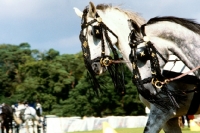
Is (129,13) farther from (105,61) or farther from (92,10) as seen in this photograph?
(105,61)

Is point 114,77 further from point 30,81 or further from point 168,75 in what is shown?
point 30,81

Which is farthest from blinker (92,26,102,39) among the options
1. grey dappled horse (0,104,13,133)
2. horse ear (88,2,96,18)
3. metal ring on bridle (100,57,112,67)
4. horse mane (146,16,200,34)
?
grey dappled horse (0,104,13,133)

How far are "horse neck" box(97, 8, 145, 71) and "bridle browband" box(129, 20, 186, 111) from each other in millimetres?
1725

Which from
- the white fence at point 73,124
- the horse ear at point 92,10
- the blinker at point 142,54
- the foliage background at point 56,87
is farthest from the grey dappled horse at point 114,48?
the foliage background at point 56,87

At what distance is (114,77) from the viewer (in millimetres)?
11305

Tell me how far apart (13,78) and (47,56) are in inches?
322

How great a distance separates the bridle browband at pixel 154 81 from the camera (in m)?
8.75

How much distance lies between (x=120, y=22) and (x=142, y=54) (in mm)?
2440

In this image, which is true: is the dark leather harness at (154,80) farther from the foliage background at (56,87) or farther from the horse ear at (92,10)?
the foliage background at (56,87)

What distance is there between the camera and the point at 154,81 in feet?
28.8

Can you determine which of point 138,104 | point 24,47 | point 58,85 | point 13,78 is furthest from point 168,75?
point 24,47

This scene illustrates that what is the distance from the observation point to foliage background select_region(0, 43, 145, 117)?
249ft

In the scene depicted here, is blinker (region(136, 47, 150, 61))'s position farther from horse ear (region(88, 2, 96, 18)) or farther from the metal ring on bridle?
horse ear (region(88, 2, 96, 18))

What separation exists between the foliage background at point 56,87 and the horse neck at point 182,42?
161 ft
